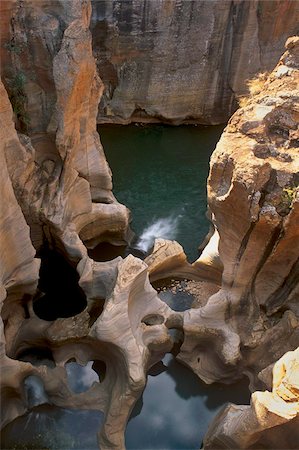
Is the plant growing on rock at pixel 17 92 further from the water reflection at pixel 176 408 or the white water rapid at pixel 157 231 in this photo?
the water reflection at pixel 176 408

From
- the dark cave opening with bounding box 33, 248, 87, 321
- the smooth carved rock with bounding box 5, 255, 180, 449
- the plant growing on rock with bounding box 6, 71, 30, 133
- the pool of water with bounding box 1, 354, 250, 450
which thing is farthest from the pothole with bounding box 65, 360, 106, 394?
the plant growing on rock with bounding box 6, 71, 30, 133

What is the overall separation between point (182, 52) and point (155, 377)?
1283 cm

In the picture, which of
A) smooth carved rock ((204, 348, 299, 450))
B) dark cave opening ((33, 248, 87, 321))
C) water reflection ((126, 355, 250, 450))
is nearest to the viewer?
smooth carved rock ((204, 348, 299, 450))

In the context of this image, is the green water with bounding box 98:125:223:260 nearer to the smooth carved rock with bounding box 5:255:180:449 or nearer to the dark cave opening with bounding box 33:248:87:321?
the dark cave opening with bounding box 33:248:87:321

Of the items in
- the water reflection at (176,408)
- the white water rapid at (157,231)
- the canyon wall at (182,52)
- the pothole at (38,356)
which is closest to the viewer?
the water reflection at (176,408)

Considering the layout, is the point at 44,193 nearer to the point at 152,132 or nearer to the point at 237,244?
the point at 237,244

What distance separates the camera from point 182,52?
1769 cm

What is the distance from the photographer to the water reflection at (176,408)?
870 centimetres

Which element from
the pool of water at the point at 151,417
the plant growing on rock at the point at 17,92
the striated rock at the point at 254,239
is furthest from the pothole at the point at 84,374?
the plant growing on rock at the point at 17,92

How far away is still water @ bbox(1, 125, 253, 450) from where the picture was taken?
847 cm

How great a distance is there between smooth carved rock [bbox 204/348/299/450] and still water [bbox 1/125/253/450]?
134 centimetres

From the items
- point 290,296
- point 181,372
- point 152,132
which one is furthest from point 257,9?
point 181,372

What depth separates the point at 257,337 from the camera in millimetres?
9195

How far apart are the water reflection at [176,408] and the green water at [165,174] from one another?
3998 millimetres
